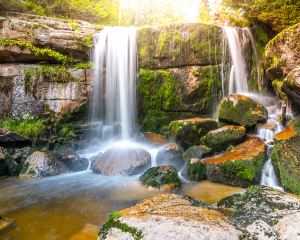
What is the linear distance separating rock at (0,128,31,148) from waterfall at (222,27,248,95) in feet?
25.5

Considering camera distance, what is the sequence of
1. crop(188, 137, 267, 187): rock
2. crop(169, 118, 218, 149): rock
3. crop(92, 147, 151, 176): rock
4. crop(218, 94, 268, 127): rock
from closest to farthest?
crop(188, 137, 267, 187): rock < crop(92, 147, 151, 176): rock < crop(218, 94, 268, 127): rock < crop(169, 118, 218, 149): rock

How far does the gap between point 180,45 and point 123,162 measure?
5412 mm

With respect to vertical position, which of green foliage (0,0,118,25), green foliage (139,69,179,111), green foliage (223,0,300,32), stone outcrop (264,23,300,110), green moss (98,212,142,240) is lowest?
green moss (98,212,142,240)

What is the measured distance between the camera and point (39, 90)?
10.7 metres

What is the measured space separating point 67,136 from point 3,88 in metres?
2.92

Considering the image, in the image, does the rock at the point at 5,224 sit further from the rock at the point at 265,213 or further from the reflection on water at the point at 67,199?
the rock at the point at 265,213

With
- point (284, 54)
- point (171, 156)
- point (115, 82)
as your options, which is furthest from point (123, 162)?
point (284, 54)

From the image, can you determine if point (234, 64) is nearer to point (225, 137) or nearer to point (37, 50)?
point (225, 137)

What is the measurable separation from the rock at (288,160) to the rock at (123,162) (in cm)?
358

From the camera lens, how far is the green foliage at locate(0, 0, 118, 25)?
11.8 m

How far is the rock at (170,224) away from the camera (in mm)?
2932

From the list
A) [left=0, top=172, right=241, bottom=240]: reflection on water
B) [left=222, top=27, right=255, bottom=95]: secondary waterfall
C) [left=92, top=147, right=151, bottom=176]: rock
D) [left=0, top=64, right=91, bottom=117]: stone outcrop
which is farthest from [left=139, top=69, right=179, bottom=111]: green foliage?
[left=0, top=172, right=241, bottom=240]: reflection on water

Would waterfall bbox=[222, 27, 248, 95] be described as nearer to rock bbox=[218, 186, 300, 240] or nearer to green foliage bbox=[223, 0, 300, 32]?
green foliage bbox=[223, 0, 300, 32]

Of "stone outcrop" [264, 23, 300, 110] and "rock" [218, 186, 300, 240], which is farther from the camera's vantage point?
"stone outcrop" [264, 23, 300, 110]
